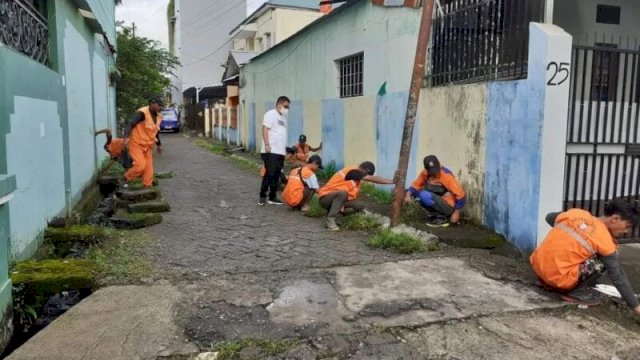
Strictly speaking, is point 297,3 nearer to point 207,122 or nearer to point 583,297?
point 207,122

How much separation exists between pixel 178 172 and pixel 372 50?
584 centimetres

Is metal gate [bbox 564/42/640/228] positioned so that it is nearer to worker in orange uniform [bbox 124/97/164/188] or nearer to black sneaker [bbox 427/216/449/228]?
black sneaker [bbox 427/216/449/228]

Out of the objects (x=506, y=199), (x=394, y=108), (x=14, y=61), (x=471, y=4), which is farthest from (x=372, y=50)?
(x=14, y=61)

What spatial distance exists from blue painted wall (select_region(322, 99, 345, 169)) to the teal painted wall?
4.72 meters

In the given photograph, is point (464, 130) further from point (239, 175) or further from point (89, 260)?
point (239, 175)

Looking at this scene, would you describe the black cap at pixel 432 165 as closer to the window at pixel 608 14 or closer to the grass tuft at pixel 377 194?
the grass tuft at pixel 377 194

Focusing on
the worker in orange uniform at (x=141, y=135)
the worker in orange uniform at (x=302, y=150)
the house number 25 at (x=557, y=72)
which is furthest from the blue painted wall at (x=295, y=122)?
the house number 25 at (x=557, y=72)

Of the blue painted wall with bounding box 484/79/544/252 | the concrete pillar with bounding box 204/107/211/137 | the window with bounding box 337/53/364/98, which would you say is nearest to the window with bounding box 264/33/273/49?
the concrete pillar with bounding box 204/107/211/137

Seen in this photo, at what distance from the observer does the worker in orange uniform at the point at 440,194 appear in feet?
20.4

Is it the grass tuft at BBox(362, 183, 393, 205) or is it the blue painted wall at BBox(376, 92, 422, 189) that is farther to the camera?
the grass tuft at BBox(362, 183, 393, 205)

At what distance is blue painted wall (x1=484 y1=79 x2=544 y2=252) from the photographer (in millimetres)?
5180

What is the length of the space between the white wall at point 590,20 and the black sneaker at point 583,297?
5.40 meters

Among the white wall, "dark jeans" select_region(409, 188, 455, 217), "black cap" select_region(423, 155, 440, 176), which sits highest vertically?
the white wall

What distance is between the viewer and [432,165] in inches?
244
